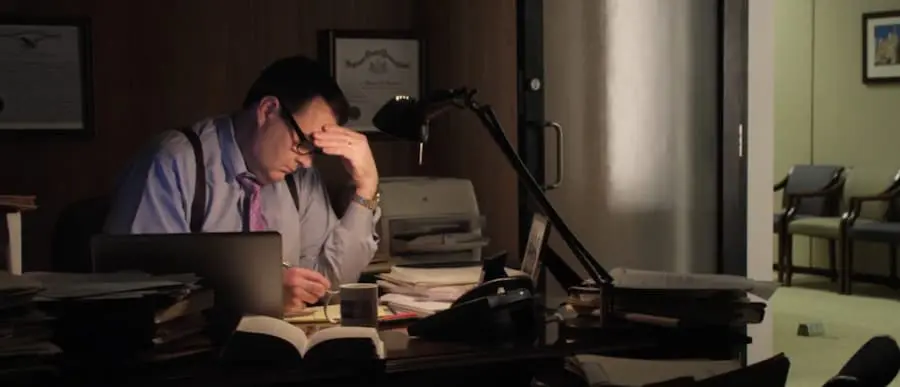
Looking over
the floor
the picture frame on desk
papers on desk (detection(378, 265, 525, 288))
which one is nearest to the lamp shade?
the picture frame on desk

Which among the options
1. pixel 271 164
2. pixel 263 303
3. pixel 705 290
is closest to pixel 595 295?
pixel 705 290

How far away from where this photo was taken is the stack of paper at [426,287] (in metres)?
2.36

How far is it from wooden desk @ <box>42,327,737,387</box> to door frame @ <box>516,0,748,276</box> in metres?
1.77

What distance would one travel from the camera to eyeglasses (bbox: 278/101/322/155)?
9.32 feet

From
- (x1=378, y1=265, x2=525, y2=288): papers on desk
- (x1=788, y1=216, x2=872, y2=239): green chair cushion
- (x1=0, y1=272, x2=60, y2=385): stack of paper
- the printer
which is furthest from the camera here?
(x1=788, y1=216, x2=872, y2=239): green chair cushion

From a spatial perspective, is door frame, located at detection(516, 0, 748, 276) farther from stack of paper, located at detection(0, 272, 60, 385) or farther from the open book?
stack of paper, located at detection(0, 272, 60, 385)

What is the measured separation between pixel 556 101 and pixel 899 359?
2.38 m

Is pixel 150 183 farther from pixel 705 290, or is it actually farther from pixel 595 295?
pixel 705 290

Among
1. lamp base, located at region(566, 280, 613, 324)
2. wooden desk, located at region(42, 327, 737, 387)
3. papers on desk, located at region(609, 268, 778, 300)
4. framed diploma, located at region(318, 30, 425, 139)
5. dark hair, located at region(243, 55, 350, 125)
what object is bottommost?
wooden desk, located at region(42, 327, 737, 387)

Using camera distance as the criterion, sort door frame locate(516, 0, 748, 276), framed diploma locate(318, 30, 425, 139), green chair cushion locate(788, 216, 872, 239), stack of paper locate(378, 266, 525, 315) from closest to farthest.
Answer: stack of paper locate(378, 266, 525, 315), door frame locate(516, 0, 748, 276), framed diploma locate(318, 30, 425, 139), green chair cushion locate(788, 216, 872, 239)

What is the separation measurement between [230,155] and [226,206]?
0.45 ft

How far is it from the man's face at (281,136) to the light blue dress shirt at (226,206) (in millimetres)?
66

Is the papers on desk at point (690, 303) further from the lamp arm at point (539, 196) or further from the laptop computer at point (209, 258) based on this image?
the laptop computer at point (209, 258)

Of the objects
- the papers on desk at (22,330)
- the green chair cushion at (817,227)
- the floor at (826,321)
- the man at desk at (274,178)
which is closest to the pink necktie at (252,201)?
the man at desk at (274,178)
